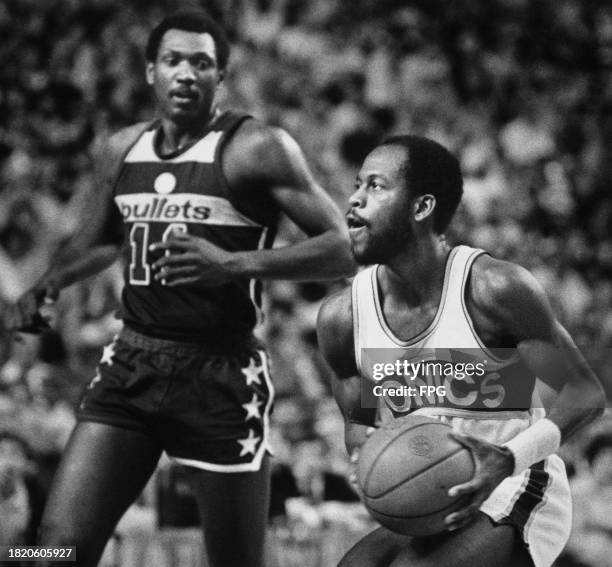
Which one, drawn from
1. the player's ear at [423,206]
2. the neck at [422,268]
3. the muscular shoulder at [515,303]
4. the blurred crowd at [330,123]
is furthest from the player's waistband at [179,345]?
the blurred crowd at [330,123]

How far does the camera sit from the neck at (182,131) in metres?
3.75

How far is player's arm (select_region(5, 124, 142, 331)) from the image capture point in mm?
3830

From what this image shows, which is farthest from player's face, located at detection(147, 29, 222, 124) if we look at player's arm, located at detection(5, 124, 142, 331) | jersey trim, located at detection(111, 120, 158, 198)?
player's arm, located at detection(5, 124, 142, 331)

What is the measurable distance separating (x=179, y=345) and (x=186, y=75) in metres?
0.88

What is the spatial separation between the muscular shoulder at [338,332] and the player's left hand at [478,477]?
0.58 meters

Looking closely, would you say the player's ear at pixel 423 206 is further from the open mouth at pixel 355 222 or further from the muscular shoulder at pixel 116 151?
the muscular shoulder at pixel 116 151

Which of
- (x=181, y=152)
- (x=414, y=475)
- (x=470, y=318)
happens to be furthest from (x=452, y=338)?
(x=181, y=152)

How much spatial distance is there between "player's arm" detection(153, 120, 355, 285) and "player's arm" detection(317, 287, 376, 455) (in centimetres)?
37

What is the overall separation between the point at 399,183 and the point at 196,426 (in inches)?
39.5

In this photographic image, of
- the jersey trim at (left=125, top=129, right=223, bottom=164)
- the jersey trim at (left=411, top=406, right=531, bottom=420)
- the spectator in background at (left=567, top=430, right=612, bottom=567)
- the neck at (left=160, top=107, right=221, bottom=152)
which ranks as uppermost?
the neck at (left=160, top=107, right=221, bottom=152)

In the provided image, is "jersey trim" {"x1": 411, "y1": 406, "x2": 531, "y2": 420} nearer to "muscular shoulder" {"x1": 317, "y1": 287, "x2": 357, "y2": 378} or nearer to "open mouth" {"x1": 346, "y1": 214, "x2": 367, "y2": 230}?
"muscular shoulder" {"x1": 317, "y1": 287, "x2": 357, "y2": 378}

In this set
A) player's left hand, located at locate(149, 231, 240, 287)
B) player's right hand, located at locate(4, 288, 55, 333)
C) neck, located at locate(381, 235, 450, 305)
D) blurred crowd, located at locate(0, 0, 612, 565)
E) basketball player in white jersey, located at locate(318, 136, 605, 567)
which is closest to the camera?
basketball player in white jersey, located at locate(318, 136, 605, 567)

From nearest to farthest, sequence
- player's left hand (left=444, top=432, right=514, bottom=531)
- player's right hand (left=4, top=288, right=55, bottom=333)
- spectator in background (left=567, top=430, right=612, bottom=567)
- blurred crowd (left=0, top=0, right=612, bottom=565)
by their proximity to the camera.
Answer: player's left hand (left=444, top=432, right=514, bottom=531), player's right hand (left=4, top=288, right=55, bottom=333), spectator in background (left=567, top=430, right=612, bottom=567), blurred crowd (left=0, top=0, right=612, bottom=565)

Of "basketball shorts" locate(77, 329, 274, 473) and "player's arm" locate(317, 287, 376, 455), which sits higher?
"player's arm" locate(317, 287, 376, 455)
